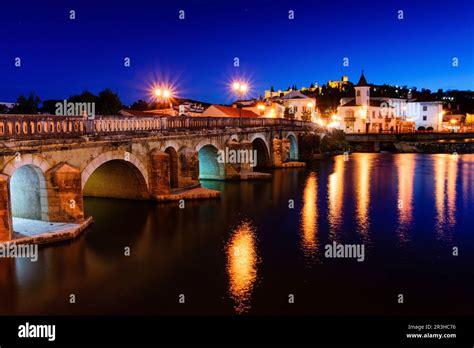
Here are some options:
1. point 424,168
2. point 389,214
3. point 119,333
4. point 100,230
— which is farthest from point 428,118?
point 119,333

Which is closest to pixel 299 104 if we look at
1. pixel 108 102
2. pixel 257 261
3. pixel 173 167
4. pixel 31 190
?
pixel 108 102

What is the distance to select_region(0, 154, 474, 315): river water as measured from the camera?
13.0 meters

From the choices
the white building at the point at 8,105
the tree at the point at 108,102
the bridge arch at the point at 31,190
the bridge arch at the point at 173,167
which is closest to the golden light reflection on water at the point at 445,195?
the bridge arch at the point at 173,167

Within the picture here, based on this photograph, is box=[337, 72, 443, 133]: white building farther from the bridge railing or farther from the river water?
the river water

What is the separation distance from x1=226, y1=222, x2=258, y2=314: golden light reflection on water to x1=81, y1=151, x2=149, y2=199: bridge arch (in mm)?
7202

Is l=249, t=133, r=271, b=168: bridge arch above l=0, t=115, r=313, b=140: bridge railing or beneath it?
beneath

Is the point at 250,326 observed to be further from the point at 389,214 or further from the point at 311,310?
the point at 389,214

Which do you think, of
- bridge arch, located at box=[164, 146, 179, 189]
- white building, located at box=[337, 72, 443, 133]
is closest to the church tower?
white building, located at box=[337, 72, 443, 133]

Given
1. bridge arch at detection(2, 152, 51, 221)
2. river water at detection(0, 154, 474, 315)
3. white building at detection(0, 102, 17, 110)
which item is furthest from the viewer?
white building at detection(0, 102, 17, 110)

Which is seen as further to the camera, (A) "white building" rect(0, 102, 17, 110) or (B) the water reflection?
(A) "white building" rect(0, 102, 17, 110)

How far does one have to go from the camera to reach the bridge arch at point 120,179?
24.7 metres

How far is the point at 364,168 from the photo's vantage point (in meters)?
46.2

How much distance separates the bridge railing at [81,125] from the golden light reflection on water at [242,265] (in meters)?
8.26

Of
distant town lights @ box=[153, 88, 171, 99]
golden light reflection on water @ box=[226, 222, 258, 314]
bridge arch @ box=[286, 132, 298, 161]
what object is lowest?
golden light reflection on water @ box=[226, 222, 258, 314]
